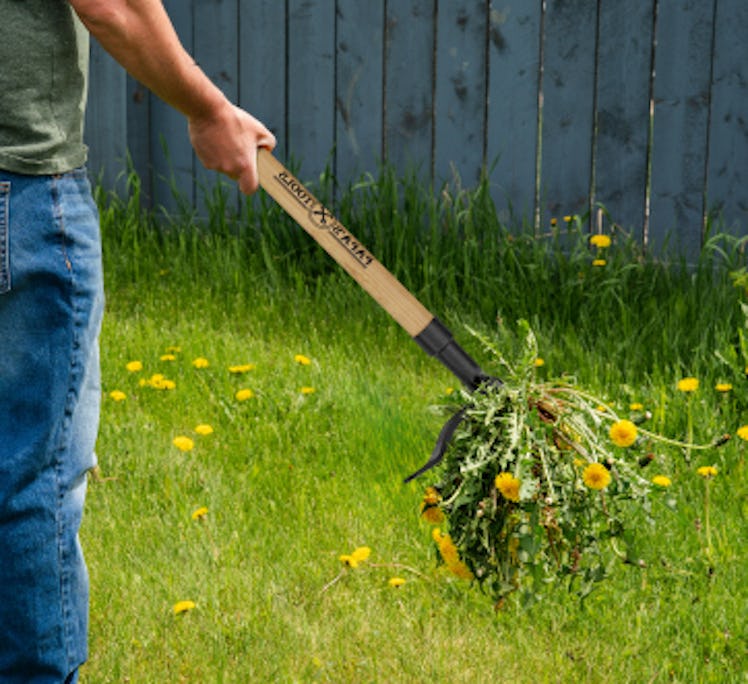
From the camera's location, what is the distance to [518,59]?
15.1 feet

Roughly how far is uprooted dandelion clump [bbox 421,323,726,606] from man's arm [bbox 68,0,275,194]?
0.58 metres

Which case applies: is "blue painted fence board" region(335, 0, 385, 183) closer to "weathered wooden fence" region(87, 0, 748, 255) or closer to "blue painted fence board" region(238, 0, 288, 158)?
"weathered wooden fence" region(87, 0, 748, 255)

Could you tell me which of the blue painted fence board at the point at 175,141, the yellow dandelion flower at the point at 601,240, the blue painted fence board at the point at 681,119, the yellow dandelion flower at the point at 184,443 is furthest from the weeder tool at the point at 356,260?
the blue painted fence board at the point at 175,141

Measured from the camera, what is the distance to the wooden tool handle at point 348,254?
2.03 metres

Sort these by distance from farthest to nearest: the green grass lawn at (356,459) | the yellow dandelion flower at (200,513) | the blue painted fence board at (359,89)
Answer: the blue painted fence board at (359,89) < the yellow dandelion flower at (200,513) < the green grass lawn at (356,459)

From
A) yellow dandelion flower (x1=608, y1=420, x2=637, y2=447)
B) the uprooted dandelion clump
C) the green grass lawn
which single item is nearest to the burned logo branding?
the uprooted dandelion clump

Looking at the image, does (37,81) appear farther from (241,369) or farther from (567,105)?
(567,105)

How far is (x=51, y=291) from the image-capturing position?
1687 mm

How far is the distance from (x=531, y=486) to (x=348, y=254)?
0.49 meters

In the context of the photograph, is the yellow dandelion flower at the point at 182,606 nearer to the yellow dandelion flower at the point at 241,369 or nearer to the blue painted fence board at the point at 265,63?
the yellow dandelion flower at the point at 241,369

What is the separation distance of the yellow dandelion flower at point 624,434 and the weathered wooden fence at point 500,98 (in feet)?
7.58

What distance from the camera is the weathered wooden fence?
4273 mm

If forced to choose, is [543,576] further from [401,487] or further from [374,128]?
[374,128]

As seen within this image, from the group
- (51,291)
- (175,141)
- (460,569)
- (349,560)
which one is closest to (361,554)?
(349,560)
